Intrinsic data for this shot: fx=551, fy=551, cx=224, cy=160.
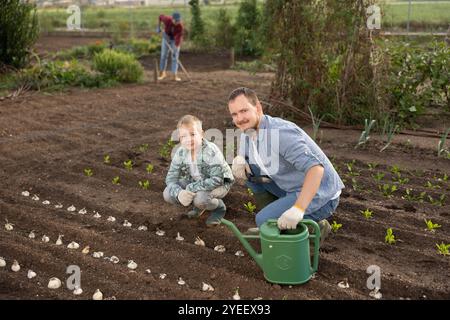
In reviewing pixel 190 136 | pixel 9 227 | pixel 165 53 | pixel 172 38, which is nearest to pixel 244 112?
pixel 190 136

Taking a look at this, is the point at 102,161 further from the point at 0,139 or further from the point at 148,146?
the point at 0,139

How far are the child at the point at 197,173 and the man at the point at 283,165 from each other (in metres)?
0.21

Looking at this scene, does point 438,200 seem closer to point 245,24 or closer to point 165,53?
point 165,53

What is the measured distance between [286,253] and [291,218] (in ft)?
0.66

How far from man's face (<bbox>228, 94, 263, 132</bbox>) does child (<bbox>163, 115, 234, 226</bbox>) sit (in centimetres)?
50

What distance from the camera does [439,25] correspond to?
1527 centimetres

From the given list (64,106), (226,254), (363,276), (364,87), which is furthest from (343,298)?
(64,106)

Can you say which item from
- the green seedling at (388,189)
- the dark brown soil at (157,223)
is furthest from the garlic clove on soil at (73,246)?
the green seedling at (388,189)

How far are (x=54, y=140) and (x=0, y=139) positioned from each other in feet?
1.81

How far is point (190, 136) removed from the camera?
3428 mm

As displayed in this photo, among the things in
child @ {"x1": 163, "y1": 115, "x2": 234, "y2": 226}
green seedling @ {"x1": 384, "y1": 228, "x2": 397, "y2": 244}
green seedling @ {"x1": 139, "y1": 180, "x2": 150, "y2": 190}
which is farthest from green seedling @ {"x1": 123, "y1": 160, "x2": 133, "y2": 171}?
green seedling @ {"x1": 384, "y1": 228, "x2": 397, "y2": 244}

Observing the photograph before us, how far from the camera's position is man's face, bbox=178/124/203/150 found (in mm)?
3402

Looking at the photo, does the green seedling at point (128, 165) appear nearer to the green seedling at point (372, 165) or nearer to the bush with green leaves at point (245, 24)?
the green seedling at point (372, 165)
